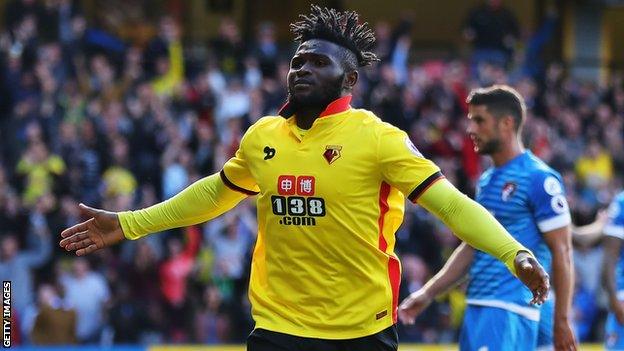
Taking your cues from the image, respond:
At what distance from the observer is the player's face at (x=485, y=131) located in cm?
809

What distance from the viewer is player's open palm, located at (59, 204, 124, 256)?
6.69m

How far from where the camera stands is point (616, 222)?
9602 millimetres

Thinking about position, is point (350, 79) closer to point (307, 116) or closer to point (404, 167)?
point (307, 116)

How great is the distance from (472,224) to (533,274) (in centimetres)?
40

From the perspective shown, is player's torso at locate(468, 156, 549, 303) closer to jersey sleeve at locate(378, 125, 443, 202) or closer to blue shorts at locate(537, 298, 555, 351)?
blue shorts at locate(537, 298, 555, 351)

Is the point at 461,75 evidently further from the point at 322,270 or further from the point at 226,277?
the point at 322,270

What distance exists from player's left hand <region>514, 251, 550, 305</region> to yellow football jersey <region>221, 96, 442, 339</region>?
0.58 metres

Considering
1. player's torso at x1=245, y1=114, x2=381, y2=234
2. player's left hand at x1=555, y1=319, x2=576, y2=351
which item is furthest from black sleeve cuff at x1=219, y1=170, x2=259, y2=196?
player's left hand at x1=555, y1=319, x2=576, y2=351

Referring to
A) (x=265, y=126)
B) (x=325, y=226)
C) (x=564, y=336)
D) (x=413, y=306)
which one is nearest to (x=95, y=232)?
Result: (x=265, y=126)

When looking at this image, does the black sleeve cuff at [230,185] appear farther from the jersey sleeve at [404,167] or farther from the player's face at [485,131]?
the player's face at [485,131]

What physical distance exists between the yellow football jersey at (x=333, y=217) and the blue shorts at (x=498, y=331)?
1.33 m

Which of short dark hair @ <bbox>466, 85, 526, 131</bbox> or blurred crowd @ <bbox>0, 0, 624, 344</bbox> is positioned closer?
short dark hair @ <bbox>466, 85, 526, 131</bbox>

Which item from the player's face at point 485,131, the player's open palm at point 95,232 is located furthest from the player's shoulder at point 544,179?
the player's open palm at point 95,232

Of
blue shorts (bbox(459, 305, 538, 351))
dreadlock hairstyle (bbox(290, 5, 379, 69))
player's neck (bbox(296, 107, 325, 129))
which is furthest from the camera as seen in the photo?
blue shorts (bbox(459, 305, 538, 351))
